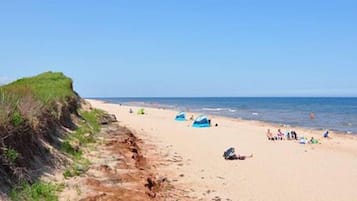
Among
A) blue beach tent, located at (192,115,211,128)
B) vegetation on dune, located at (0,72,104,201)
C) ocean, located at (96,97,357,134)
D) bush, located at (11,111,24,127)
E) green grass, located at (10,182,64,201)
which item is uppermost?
bush, located at (11,111,24,127)

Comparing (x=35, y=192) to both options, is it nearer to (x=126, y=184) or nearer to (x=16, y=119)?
(x=16, y=119)

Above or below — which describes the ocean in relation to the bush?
below

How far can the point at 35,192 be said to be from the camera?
26.9ft

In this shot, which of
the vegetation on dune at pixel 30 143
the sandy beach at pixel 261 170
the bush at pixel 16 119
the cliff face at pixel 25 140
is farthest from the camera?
the sandy beach at pixel 261 170

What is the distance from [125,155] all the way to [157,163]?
4.29 feet

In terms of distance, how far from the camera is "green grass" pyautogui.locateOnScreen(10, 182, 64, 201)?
25.4 ft

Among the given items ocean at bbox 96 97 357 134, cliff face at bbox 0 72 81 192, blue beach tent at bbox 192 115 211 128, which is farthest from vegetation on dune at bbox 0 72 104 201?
ocean at bbox 96 97 357 134

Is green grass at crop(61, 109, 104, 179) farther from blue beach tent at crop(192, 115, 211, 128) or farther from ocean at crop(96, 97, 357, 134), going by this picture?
ocean at crop(96, 97, 357, 134)

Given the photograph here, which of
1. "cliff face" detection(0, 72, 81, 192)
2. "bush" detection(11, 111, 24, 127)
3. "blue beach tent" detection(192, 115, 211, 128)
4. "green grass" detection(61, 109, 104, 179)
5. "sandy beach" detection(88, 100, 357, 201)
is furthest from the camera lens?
"blue beach tent" detection(192, 115, 211, 128)

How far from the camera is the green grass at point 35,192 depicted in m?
7.73

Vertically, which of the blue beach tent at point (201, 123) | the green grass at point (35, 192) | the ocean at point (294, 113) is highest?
the green grass at point (35, 192)

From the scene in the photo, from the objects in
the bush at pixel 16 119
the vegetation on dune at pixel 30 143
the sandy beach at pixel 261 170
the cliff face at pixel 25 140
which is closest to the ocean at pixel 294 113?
the sandy beach at pixel 261 170

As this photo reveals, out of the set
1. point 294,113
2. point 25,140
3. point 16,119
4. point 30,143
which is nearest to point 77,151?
point 30,143

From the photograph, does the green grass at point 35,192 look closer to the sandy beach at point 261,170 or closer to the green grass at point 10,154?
the green grass at point 10,154
